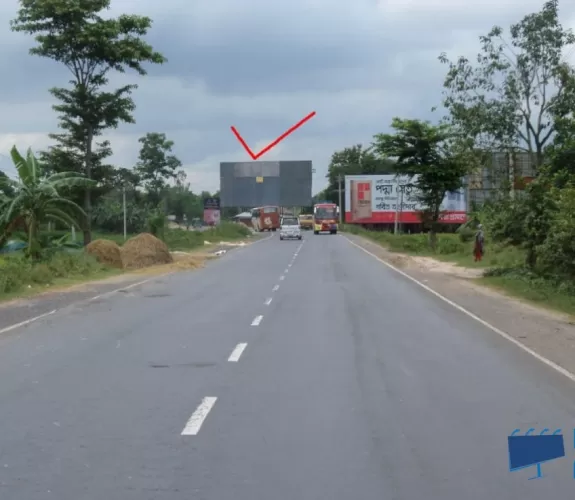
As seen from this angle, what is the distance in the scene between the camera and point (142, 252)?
3716 cm

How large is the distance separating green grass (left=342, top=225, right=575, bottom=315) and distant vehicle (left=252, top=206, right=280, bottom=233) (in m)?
53.8

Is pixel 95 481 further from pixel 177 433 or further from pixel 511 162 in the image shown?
pixel 511 162

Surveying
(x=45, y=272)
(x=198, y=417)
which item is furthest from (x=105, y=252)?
(x=198, y=417)

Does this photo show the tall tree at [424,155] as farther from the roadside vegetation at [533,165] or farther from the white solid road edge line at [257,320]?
the white solid road edge line at [257,320]

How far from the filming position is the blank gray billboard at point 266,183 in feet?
269

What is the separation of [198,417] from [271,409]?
0.78m

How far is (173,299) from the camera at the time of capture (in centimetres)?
2197

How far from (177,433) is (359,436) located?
163cm

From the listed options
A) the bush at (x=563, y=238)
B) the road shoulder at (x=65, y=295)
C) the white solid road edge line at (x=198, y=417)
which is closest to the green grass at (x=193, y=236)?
the road shoulder at (x=65, y=295)

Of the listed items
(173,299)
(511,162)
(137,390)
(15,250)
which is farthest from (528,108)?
(137,390)

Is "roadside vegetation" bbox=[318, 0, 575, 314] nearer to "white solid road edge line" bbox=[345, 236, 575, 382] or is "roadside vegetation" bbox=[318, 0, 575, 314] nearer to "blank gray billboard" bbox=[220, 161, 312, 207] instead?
"white solid road edge line" bbox=[345, 236, 575, 382]

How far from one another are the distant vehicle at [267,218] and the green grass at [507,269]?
5376cm

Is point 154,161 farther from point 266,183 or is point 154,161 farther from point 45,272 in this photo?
point 45,272

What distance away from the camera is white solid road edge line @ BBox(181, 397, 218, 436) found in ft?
25.6
